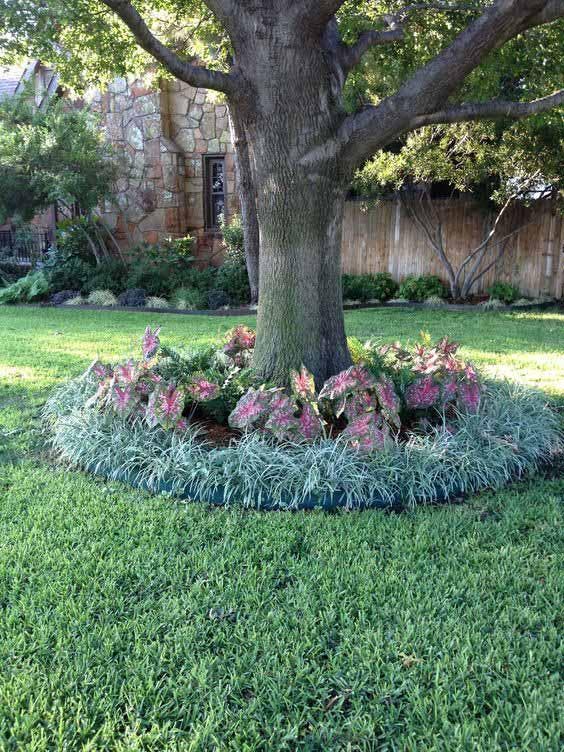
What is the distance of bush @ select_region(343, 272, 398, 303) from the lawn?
899cm

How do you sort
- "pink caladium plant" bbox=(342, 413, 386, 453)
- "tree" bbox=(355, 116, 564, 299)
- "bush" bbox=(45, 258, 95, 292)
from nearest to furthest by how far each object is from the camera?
"pink caladium plant" bbox=(342, 413, 386, 453), "tree" bbox=(355, 116, 564, 299), "bush" bbox=(45, 258, 95, 292)

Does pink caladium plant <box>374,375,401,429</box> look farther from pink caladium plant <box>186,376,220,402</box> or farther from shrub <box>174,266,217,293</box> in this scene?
shrub <box>174,266,217,293</box>

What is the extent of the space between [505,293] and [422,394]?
8.33 m

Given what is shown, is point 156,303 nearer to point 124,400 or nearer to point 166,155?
point 166,155

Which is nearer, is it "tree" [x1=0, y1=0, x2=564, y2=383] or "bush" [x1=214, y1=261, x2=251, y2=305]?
"tree" [x1=0, y1=0, x2=564, y2=383]

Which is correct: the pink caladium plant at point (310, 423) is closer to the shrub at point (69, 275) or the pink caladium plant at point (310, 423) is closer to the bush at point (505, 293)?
the bush at point (505, 293)

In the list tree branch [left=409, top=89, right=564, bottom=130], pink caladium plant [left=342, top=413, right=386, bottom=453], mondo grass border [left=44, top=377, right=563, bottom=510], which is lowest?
mondo grass border [left=44, top=377, right=563, bottom=510]

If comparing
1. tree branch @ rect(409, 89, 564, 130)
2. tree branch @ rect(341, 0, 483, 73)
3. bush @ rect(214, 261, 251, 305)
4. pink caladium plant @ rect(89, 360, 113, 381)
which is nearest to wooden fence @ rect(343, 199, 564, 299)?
bush @ rect(214, 261, 251, 305)

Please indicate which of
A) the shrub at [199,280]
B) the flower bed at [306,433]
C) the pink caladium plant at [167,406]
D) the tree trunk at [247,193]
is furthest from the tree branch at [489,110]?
the shrub at [199,280]

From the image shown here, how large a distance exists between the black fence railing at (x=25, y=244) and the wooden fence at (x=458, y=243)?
791cm

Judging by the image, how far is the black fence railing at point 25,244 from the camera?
49.9ft

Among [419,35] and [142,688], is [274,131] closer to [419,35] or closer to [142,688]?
[419,35]

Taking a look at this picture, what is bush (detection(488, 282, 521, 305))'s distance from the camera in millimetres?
11195

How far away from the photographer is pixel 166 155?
1364 centimetres
